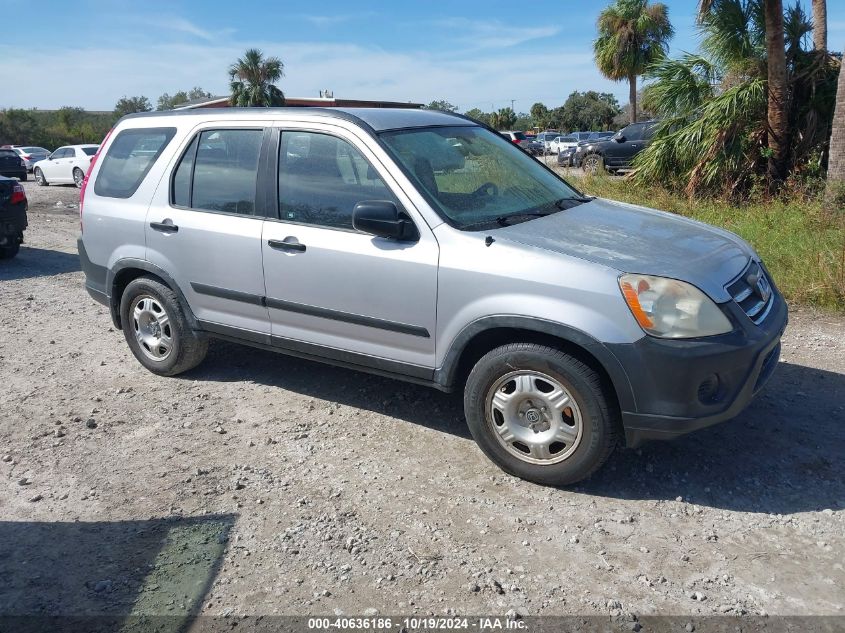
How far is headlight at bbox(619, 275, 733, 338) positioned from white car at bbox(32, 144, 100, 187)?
22.7 meters

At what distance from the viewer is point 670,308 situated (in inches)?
138

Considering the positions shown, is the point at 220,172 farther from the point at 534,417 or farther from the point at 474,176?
the point at 534,417

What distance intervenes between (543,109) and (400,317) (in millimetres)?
82837

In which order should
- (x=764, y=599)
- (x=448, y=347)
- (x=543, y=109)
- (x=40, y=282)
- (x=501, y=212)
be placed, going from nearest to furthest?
(x=764, y=599) → (x=448, y=347) → (x=501, y=212) → (x=40, y=282) → (x=543, y=109)

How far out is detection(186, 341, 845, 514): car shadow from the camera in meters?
3.81

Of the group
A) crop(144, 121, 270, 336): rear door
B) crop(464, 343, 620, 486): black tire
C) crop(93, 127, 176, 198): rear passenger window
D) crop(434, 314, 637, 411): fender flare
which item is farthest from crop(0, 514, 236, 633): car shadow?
crop(93, 127, 176, 198): rear passenger window

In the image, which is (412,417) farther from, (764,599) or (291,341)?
(764,599)

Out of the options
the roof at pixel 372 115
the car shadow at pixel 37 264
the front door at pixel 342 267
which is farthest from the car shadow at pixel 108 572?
the car shadow at pixel 37 264

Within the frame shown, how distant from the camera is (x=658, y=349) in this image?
3.44 metres

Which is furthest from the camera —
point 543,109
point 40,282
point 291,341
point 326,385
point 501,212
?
point 543,109

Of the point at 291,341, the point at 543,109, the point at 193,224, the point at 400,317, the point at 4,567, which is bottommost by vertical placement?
the point at 4,567

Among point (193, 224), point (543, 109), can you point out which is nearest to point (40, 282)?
point (193, 224)

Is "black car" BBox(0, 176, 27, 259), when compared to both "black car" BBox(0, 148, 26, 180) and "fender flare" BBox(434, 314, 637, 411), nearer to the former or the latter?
"fender flare" BBox(434, 314, 637, 411)

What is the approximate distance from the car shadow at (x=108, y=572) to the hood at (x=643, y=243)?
7.12 ft
